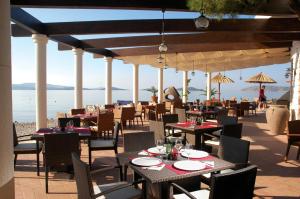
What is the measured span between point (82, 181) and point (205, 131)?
3.06 metres

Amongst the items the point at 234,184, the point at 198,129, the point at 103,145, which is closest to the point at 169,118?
the point at 198,129

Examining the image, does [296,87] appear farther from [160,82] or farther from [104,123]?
[160,82]

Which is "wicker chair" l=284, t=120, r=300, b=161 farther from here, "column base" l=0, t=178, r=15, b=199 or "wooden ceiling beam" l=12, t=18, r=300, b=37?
"column base" l=0, t=178, r=15, b=199

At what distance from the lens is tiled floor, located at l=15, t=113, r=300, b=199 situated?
4070 millimetres

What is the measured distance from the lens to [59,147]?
415cm

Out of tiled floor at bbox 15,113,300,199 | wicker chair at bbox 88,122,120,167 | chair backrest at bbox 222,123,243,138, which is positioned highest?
chair backrest at bbox 222,123,243,138

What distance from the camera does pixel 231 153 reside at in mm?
3498

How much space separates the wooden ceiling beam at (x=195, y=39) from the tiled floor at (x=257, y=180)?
3505 millimetres

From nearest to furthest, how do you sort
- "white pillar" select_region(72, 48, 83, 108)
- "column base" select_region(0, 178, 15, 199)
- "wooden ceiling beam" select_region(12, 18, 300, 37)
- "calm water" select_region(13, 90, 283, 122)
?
"column base" select_region(0, 178, 15, 199) < "wooden ceiling beam" select_region(12, 18, 300, 37) < "white pillar" select_region(72, 48, 83, 108) < "calm water" select_region(13, 90, 283, 122)

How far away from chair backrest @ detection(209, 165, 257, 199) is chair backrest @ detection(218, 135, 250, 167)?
803 millimetres

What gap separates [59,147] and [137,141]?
119cm

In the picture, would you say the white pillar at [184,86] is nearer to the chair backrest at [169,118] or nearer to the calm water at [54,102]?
the calm water at [54,102]

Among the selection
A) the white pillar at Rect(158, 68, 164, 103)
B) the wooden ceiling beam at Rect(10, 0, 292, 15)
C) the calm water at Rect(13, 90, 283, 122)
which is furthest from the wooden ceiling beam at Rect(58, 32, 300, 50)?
the calm water at Rect(13, 90, 283, 122)

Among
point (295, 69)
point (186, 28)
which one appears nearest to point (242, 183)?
point (186, 28)
